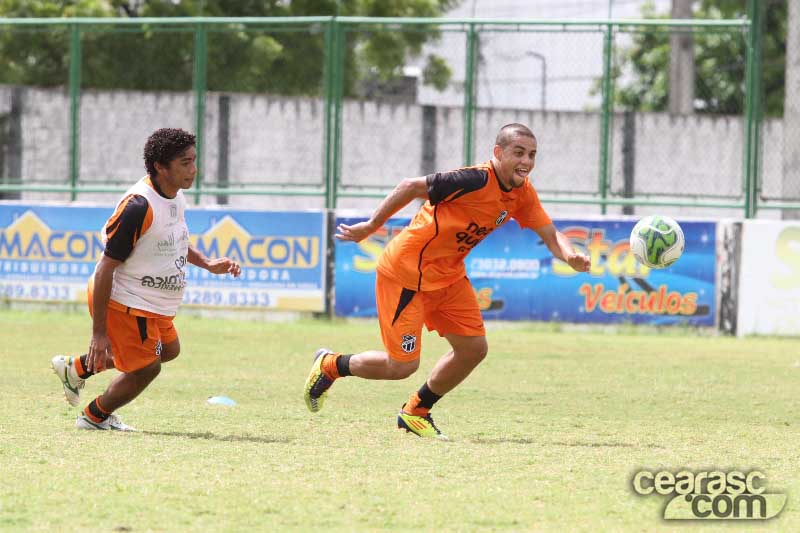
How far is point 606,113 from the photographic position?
56.9 ft

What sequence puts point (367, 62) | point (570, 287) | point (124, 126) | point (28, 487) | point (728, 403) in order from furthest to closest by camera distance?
point (124, 126), point (367, 62), point (570, 287), point (728, 403), point (28, 487)

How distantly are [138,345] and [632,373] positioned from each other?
5.66m

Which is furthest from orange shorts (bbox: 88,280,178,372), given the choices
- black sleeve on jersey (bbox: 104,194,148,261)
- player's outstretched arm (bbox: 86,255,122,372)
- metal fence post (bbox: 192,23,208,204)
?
metal fence post (bbox: 192,23,208,204)

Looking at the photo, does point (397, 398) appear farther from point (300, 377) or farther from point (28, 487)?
point (28, 487)

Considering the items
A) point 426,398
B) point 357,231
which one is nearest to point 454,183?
point 357,231

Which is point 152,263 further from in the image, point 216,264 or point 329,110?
point 329,110

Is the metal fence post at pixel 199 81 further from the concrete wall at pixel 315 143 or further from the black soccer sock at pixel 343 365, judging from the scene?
the black soccer sock at pixel 343 365

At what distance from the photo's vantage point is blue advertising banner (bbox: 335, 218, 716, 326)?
624 inches

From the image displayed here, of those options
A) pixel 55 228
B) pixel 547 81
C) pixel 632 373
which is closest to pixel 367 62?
pixel 547 81

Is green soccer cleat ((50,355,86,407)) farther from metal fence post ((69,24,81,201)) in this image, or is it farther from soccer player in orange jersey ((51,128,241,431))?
metal fence post ((69,24,81,201))

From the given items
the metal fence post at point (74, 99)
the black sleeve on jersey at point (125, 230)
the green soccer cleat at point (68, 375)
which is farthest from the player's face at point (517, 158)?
the metal fence post at point (74, 99)

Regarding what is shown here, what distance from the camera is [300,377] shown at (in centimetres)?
1164

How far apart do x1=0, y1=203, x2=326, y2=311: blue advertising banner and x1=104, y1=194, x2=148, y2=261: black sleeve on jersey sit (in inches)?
349

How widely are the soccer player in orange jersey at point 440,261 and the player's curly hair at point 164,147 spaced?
1.07m
